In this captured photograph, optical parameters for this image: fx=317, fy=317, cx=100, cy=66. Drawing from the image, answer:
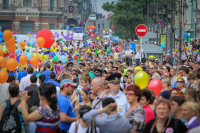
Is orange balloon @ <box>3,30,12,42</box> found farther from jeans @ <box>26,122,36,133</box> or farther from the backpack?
jeans @ <box>26,122,36,133</box>

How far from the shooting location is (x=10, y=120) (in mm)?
5453

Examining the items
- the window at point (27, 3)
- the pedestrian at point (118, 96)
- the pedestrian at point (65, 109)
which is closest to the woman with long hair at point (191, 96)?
the pedestrian at point (118, 96)

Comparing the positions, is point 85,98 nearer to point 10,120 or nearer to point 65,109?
point 65,109

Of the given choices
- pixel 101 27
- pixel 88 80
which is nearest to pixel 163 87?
pixel 88 80

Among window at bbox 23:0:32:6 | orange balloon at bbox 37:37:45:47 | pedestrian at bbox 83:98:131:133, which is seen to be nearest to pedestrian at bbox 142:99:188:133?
pedestrian at bbox 83:98:131:133

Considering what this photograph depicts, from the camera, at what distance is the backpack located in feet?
17.8

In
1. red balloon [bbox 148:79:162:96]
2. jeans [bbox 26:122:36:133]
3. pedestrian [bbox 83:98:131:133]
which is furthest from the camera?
red balloon [bbox 148:79:162:96]

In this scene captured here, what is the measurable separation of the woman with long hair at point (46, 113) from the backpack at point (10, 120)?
556mm

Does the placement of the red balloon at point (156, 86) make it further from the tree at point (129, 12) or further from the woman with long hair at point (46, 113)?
the tree at point (129, 12)

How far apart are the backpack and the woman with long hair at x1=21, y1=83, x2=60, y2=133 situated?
0.56 metres

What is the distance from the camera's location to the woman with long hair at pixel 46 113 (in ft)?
16.0

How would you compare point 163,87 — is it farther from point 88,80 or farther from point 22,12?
point 22,12

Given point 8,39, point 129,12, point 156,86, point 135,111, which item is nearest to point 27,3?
point 129,12

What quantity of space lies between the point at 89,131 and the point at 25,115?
40.6 inches
